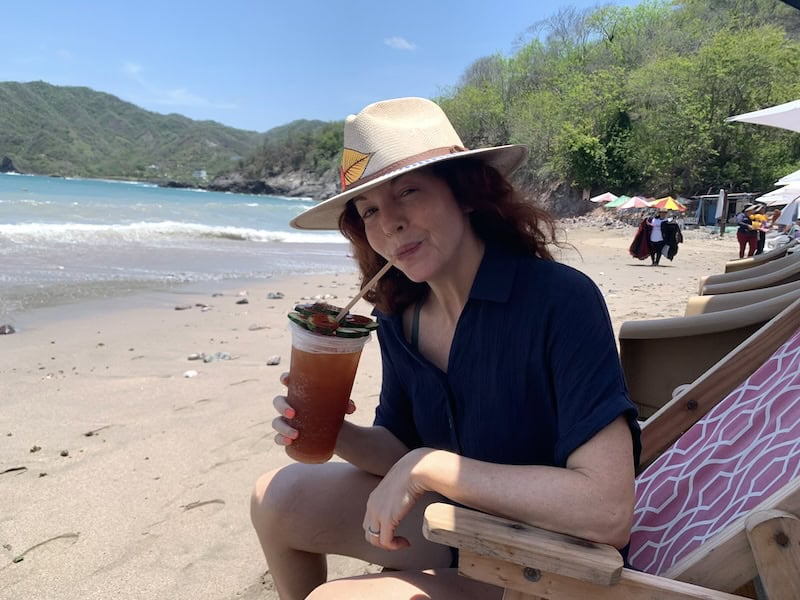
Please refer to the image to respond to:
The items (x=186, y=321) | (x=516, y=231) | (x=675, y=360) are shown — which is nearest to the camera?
(x=516, y=231)

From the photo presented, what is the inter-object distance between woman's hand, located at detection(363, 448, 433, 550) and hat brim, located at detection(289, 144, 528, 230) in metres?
0.58

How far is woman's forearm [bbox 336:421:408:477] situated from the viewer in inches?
64.5

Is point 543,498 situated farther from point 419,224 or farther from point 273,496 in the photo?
point 273,496

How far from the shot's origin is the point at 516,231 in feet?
4.87

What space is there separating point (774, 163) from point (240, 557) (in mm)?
36060

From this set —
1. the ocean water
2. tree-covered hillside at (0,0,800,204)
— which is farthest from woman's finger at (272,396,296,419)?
tree-covered hillside at (0,0,800,204)

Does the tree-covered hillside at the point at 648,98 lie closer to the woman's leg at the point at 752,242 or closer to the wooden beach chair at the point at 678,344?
the woman's leg at the point at 752,242

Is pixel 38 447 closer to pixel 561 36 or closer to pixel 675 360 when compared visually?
pixel 675 360

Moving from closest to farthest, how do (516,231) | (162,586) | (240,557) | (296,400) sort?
(516,231), (296,400), (162,586), (240,557)

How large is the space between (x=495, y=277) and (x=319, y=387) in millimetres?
522

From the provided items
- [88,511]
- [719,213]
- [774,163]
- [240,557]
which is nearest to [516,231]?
[240,557]

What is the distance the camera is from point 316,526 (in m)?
1.62

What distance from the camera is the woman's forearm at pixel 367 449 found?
5.38 ft

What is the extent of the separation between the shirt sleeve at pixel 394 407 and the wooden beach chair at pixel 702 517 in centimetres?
57
